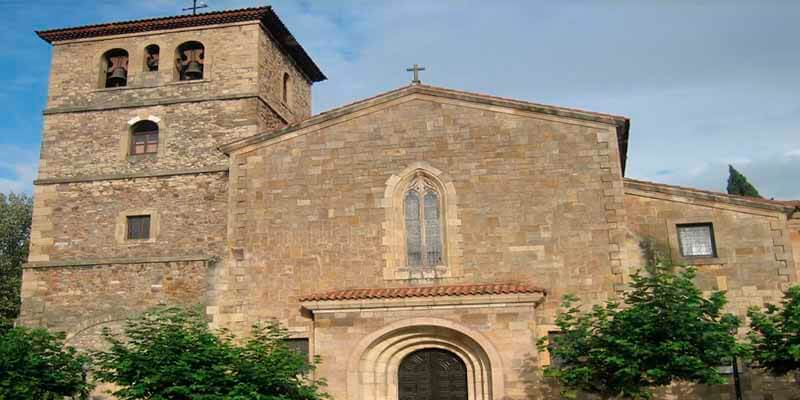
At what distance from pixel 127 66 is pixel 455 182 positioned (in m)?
10.7

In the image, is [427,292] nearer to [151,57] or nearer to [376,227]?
[376,227]

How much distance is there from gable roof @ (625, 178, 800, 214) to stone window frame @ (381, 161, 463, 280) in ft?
12.7

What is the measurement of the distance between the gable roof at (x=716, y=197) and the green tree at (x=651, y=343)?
2.87 meters

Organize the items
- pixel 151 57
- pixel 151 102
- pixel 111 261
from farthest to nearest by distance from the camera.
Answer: pixel 151 57, pixel 151 102, pixel 111 261

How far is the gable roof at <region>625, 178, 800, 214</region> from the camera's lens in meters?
15.7

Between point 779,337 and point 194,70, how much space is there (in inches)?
620

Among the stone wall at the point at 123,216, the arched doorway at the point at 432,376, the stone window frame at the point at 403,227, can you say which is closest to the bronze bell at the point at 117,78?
the stone wall at the point at 123,216

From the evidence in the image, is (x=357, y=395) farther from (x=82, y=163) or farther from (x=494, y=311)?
(x=82, y=163)

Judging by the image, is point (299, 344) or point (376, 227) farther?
point (376, 227)

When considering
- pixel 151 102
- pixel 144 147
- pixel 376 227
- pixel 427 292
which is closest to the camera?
pixel 427 292

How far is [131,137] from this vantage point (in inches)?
806

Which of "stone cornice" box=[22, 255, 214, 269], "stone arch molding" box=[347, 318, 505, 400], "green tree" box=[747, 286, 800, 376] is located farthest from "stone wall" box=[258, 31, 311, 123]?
"green tree" box=[747, 286, 800, 376]

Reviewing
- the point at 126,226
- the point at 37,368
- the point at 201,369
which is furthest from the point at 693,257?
the point at 37,368

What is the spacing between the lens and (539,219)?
16.3m
